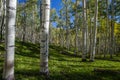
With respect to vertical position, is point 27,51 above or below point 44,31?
below

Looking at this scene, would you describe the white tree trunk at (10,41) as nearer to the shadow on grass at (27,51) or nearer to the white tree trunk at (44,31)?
the white tree trunk at (44,31)

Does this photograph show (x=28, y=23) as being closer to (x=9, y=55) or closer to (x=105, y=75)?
(x=105, y=75)

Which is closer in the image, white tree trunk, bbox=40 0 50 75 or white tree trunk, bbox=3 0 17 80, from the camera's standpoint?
white tree trunk, bbox=3 0 17 80

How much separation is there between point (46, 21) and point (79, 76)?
374 centimetres

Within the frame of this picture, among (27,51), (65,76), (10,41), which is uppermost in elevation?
(10,41)

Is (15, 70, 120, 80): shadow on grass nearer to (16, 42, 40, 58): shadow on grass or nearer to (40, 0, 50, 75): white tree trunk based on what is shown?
(40, 0, 50, 75): white tree trunk

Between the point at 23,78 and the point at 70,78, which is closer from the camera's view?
the point at 23,78

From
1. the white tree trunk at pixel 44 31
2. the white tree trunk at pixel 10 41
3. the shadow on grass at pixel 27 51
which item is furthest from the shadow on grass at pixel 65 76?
the shadow on grass at pixel 27 51

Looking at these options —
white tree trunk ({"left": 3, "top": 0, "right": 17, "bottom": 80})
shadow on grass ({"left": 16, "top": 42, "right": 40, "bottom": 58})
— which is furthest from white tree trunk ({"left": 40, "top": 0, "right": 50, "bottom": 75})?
shadow on grass ({"left": 16, "top": 42, "right": 40, "bottom": 58})

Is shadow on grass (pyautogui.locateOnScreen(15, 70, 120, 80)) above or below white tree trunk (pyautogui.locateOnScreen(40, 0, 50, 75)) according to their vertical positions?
below

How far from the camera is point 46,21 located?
10258 millimetres

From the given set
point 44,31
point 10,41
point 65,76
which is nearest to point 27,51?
point 65,76

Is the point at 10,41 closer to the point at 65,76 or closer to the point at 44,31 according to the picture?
the point at 44,31

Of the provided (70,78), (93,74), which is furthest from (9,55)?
(93,74)
